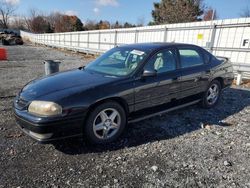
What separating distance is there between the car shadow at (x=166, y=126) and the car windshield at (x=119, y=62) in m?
1.11

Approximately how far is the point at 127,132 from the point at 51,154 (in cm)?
137

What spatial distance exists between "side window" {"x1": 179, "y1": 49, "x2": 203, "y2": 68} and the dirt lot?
3.87ft

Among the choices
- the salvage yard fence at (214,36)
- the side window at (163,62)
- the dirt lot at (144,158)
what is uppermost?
the salvage yard fence at (214,36)

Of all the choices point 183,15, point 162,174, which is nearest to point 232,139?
point 162,174

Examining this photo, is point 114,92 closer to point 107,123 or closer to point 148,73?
point 107,123

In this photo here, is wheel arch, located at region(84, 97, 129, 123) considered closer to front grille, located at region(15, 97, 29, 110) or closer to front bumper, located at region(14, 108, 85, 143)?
front bumper, located at region(14, 108, 85, 143)

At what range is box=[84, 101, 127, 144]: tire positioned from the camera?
334cm

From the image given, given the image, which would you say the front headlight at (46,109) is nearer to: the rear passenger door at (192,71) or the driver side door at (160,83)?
the driver side door at (160,83)

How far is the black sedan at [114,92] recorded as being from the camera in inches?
122

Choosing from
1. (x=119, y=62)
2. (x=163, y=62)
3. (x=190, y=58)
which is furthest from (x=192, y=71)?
(x=119, y=62)

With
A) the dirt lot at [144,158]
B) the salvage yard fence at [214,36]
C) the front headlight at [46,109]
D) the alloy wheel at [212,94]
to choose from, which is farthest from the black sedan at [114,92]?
the salvage yard fence at [214,36]

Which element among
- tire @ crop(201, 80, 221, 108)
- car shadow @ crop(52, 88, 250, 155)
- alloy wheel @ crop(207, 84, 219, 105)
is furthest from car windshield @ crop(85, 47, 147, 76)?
alloy wheel @ crop(207, 84, 219, 105)

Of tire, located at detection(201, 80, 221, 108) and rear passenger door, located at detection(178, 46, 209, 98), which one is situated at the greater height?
rear passenger door, located at detection(178, 46, 209, 98)

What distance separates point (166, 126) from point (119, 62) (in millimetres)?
1537
